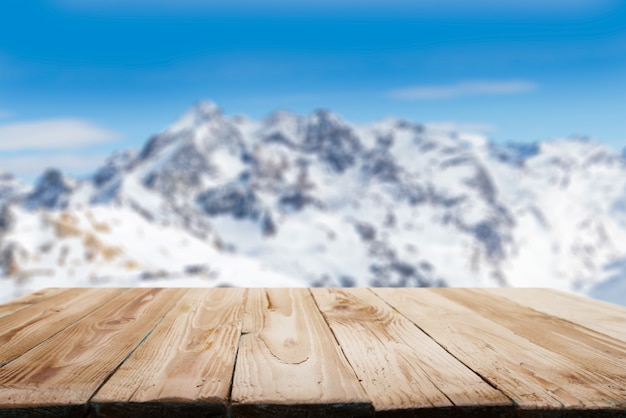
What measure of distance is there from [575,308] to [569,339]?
0.83 metres

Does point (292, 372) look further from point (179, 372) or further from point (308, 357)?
point (179, 372)

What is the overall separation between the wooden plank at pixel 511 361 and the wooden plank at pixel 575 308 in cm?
47

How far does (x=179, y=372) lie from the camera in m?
1.53

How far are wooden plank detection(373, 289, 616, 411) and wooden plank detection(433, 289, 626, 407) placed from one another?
0.04 m

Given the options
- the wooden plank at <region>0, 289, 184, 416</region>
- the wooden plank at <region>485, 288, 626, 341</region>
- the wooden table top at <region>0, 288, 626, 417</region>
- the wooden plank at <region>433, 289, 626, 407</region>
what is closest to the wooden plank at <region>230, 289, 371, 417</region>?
the wooden table top at <region>0, 288, 626, 417</region>

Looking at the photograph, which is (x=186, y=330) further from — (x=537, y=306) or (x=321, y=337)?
(x=537, y=306)

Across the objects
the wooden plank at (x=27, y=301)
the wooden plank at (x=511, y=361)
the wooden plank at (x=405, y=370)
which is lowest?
the wooden plank at (x=27, y=301)

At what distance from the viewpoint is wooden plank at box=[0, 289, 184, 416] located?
134 cm

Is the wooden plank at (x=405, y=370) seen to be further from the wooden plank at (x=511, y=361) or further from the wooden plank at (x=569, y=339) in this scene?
the wooden plank at (x=569, y=339)

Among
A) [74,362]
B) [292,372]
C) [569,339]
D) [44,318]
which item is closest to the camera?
[292,372]

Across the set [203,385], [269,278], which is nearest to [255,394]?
[203,385]

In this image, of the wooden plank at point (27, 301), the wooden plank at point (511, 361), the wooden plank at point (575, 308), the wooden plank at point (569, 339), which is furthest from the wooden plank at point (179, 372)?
the wooden plank at point (575, 308)

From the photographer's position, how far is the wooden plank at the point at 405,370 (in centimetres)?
133

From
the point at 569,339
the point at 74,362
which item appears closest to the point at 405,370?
the point at 569,339
